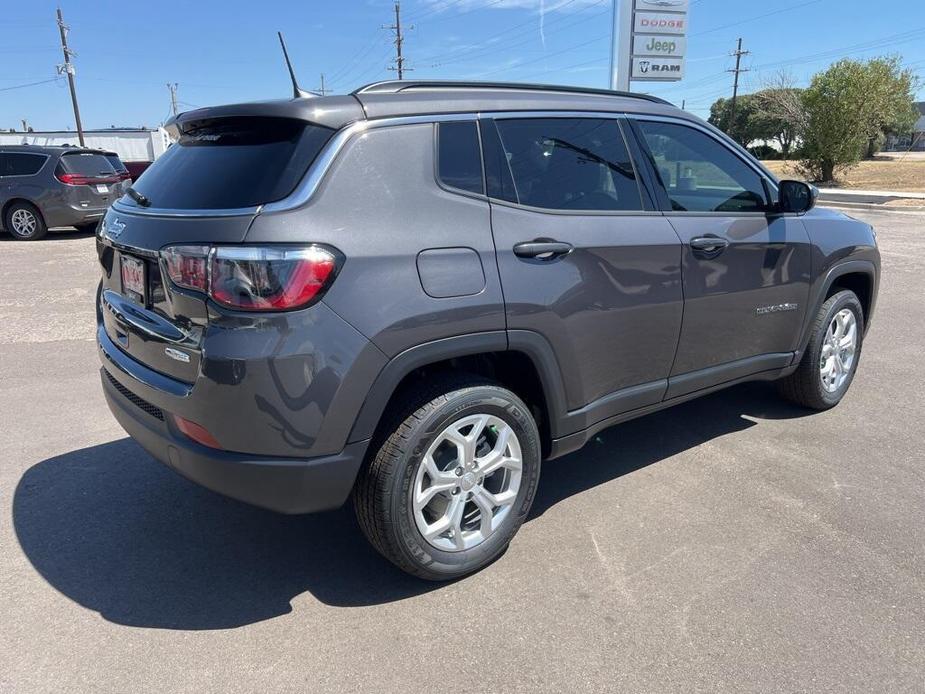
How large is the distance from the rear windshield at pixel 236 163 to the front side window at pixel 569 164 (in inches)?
32.5

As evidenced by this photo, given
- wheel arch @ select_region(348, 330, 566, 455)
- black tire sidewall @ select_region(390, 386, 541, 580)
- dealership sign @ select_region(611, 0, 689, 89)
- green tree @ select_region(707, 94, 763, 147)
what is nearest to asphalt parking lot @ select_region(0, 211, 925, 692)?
black tire sidewall @ select_region(390, 386, 541, 580)

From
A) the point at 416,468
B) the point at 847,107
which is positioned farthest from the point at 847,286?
the point at 847,107

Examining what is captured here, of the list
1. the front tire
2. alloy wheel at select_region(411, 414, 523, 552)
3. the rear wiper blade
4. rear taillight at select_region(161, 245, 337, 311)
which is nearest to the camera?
rear taillight at select_region(161, 245, 337, 311)

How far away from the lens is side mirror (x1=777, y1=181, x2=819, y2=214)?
391cm

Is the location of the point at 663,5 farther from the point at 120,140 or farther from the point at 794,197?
the point at 120,140

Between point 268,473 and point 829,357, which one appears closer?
point 268,473

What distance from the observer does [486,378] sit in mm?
2848

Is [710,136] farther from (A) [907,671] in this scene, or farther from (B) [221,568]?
(B) [221,568]

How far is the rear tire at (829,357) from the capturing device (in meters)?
4.38

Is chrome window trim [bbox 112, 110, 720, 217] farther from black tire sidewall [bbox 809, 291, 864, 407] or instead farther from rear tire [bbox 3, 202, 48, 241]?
rear tire [bbox 3, 202, 48, 241]

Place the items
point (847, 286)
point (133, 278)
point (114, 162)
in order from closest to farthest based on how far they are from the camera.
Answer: point (133, 278) < point (847, 286) < point (114, 162)

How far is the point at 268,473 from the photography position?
7.88ft

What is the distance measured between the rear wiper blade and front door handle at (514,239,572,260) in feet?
4.90

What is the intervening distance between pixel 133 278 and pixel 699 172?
9.24 ft
